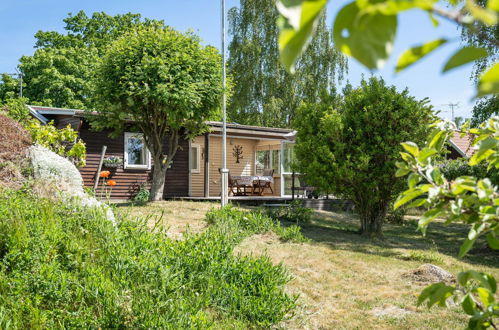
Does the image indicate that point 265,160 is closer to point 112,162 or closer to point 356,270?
point 112,162

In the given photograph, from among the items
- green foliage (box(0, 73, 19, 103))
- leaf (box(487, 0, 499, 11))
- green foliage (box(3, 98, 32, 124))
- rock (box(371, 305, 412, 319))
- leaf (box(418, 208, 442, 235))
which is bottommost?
rock (box(371, 305, 412, 319))

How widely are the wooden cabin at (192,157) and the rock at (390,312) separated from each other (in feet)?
32.9

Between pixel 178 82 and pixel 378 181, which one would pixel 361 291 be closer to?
pixel 378 181

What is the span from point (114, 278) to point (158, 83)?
8.27 m

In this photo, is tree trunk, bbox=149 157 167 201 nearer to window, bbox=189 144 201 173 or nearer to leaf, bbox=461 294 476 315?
window, bbox=189 144 201 173

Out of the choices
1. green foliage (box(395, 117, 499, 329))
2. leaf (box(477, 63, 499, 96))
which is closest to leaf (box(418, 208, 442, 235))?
green foliage (box(395, 117, 499, 329))

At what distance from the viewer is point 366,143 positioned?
10047 millimetres

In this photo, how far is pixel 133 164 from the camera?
54.9 ft

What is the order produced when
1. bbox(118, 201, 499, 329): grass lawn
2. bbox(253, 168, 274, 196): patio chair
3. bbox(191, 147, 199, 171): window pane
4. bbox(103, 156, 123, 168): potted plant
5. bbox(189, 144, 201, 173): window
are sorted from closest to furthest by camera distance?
bbox(118, 201, 499, 329): grass lawn, bbox(103, 156, 123, 168): potted plant, bbox(253, 168, 274, 196): patio chair, bbox(189, 144, 201, 173): window, bbox(191, 147, 199, 171): window pane

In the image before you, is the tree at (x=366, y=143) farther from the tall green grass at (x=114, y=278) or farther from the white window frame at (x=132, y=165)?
the white window frame at (x=132, y=165)

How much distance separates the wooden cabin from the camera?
1594cm

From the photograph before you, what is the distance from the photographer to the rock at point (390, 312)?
5.27 m

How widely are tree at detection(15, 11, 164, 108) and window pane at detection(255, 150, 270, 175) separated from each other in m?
16.3

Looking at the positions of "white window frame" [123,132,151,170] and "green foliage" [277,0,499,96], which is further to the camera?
"white window frame" [123,132,151,170]
